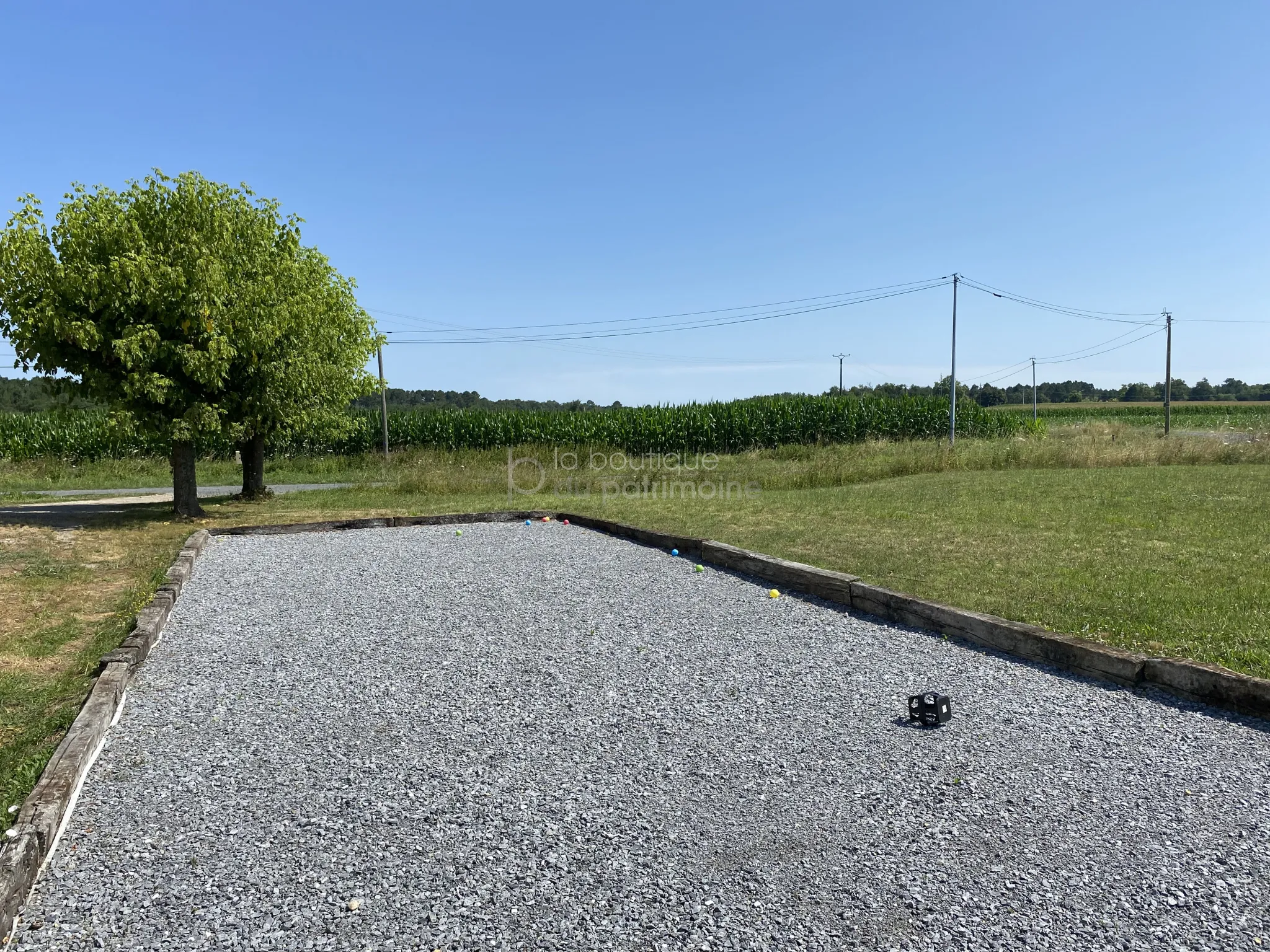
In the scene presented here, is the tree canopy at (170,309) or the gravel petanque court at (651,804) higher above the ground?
the tree canopy at (170,309)

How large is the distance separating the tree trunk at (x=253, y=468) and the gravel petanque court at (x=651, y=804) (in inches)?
435

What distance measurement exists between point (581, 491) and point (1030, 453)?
443 inches

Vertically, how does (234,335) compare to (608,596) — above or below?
above

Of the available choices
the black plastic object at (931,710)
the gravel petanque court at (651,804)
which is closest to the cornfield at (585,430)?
the gravel petanque court at (651,804)

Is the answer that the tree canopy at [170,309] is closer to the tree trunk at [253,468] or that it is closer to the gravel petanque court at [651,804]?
the tree trunk at [253,468]

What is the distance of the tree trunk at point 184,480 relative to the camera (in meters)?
13.1

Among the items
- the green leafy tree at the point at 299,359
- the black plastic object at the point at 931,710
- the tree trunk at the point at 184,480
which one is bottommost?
the black plastic object at the point at 931,710

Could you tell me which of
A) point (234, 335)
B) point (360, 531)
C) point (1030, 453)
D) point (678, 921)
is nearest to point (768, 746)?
point (678, 921)

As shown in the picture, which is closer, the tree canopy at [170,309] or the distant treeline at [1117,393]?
the tree canopy at [170,309]

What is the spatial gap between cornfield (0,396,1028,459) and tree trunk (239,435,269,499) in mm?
10434

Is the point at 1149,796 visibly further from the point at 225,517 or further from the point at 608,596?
the point at 225,517

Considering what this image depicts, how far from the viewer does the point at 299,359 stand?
42.5 feet

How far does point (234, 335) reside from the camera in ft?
39.8

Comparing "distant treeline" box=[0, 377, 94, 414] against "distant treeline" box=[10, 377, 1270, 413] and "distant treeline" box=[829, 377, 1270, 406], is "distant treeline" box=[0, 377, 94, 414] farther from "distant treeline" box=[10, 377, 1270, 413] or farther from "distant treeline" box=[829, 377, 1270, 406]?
"distant treeline" box=[829, 377, 1270, 406]
